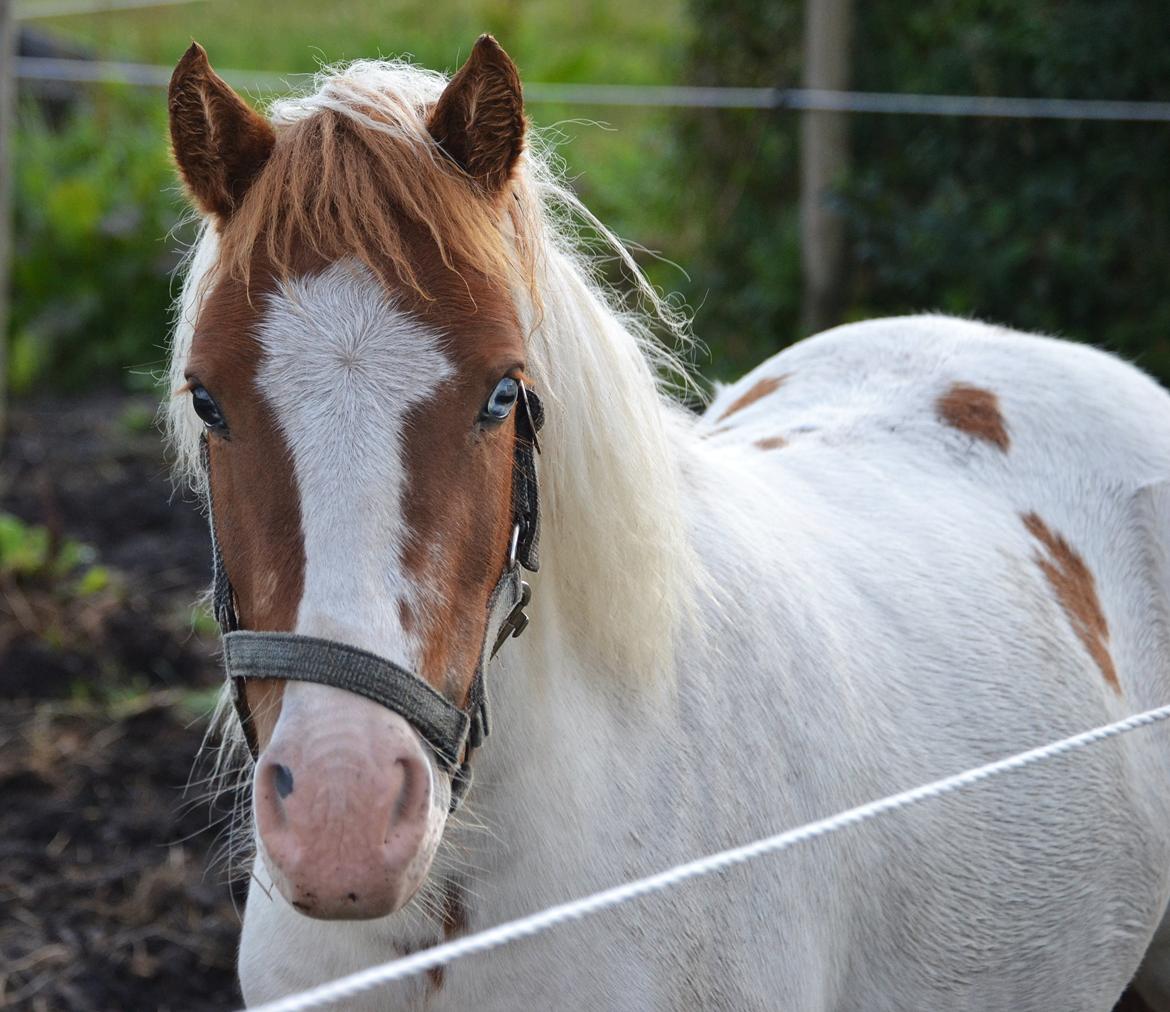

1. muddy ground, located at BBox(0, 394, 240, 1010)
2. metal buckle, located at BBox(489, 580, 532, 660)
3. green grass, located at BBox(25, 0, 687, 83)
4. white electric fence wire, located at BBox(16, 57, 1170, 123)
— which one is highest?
green grass, located at BBox(25, 0, 687, 83)

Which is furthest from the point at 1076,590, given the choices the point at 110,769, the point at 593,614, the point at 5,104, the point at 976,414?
the point at 5,104

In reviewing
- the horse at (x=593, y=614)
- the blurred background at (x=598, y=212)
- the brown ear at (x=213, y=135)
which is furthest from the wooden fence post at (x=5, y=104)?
the brown ear at (x=213, y=135)

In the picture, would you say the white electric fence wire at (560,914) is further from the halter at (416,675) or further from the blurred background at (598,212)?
the blurred background at (598,212)

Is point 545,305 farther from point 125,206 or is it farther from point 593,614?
point 125,206

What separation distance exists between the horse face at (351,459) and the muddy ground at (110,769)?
1.51 meters

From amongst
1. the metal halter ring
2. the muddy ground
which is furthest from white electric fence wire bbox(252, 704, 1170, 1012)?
the muddy ground

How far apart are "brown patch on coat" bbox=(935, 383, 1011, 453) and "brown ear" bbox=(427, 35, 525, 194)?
1356mm

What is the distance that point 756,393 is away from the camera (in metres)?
3.17

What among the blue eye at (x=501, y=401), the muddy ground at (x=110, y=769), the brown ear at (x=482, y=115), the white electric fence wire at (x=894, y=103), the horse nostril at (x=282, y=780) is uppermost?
the white electric fence wire at (x=894, y=103)

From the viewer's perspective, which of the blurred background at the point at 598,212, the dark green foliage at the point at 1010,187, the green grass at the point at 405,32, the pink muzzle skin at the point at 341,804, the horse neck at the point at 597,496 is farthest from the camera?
the green grass at the point at 405,32

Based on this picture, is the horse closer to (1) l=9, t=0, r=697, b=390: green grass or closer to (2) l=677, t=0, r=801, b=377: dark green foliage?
(2) l=677, t=0, r=801, b=377: dark green foliage

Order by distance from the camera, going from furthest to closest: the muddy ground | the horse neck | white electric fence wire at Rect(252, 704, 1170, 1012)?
the muddy ground, the horse neck, white electric fence wire at Rect(252, 704, 1170, 1012)

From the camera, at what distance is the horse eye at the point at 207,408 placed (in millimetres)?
1671

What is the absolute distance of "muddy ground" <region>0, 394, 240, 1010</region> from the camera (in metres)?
3.31
